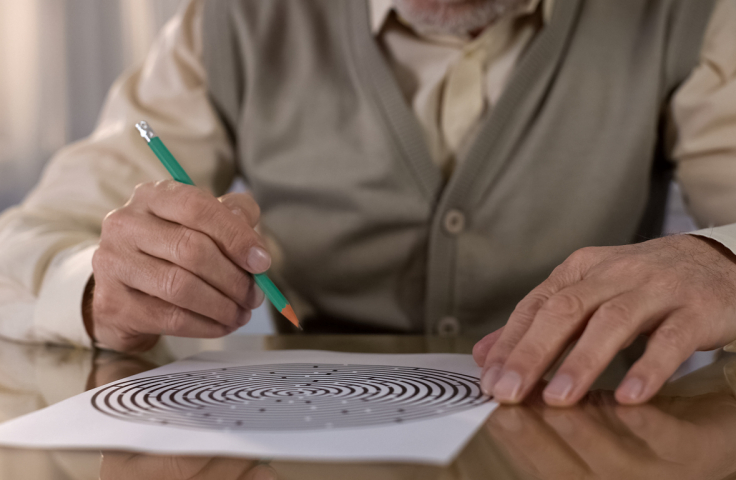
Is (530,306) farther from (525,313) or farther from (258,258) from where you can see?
(258,258)

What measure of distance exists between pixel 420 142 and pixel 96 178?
1.55 feet

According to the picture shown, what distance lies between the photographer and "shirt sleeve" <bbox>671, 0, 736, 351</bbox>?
80 cm

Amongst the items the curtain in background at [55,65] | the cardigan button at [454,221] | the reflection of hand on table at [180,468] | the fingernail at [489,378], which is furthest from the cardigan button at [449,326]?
the curtain in background at [55,65]

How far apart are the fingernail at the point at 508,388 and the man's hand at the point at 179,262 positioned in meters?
0.23

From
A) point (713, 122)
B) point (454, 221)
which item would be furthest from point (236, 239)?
point (713, 122)

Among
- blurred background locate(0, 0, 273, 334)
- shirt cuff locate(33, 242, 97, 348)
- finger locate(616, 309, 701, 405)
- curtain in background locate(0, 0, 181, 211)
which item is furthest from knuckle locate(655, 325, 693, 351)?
curtain in background locate(0, 0, 181, 211)

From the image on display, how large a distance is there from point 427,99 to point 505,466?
65 cm

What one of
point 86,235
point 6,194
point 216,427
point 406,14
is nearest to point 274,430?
point 216,427

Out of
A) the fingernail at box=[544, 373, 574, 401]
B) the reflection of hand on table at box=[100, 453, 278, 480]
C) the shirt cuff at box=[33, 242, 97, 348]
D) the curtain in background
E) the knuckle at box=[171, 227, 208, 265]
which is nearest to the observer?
the reflection of hand on table at box=[100, 453, 278, 480]

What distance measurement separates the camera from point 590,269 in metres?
0.48

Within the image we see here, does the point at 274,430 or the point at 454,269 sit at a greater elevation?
the point at 274,430

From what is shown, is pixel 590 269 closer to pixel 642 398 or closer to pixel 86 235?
pixel 642 398

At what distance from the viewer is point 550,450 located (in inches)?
12.6

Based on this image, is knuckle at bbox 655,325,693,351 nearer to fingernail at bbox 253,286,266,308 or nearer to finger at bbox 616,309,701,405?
finger at bbox 616,309,701,405
